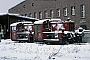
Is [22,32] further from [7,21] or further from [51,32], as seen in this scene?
[7,21]

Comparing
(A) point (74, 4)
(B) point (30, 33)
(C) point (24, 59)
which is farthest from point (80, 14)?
(C) point (24, 59)

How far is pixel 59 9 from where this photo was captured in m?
47.2

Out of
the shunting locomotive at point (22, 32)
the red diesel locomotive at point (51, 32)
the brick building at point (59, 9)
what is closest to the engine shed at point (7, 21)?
the brick building at point (59, 9)

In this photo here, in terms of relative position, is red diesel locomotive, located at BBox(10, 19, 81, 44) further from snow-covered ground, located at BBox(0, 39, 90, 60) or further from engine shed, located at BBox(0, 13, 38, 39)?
engine shed, located at BBox(0, 13, 38, 39)

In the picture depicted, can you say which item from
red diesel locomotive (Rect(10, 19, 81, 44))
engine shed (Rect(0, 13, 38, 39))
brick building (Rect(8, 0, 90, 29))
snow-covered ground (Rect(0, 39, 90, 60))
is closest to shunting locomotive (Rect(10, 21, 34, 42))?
red diesel locomotive (Rect(10, 19, 81, 44))

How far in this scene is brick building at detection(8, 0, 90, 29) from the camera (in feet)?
129

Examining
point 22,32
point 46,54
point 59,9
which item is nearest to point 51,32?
point 22,32

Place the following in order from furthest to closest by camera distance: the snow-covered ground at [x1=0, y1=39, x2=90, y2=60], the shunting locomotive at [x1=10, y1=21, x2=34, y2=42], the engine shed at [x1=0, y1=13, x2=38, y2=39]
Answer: the engine shed at [x1=0, y1=13, x2=38, y2=39]
the shunting locomotive at [x1=10, y1=21, x2=34, y2=42]
the snow-covered ground at [x1=0, y1=39, x2=90, y2=60]

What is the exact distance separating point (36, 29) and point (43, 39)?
198 centimetres

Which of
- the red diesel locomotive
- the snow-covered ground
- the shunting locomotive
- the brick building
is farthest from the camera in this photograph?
the brick building

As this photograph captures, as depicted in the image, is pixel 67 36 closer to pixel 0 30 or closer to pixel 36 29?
pixel 36 29

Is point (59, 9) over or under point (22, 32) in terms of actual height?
over

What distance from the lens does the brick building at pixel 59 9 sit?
39.2m

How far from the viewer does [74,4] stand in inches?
1638
